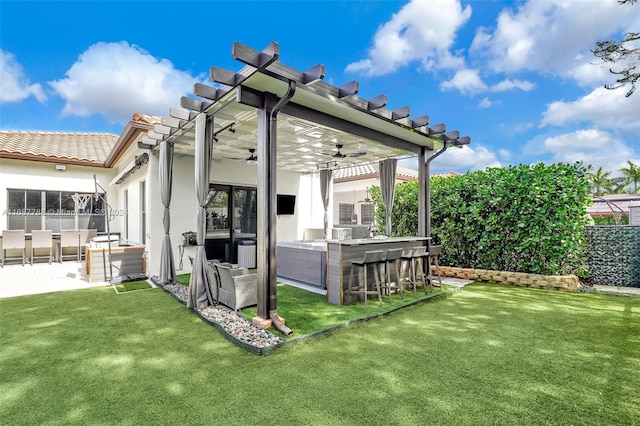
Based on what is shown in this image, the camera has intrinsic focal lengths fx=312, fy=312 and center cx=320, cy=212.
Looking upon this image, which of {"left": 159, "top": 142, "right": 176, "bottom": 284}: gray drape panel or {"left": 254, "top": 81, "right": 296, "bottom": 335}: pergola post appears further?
{"left": 159, "top": 142, "right": 176, "bottom": 284}: gray drape panel

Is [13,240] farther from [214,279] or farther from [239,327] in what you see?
[239,327]

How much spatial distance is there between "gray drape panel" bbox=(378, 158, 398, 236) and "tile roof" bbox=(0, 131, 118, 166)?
9387mm

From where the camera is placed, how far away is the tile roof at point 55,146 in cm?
959

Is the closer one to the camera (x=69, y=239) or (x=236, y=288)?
(x=236, y=288)

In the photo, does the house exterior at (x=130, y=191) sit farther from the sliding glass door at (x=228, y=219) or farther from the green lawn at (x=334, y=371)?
the green lawn at (x=334, y=371)

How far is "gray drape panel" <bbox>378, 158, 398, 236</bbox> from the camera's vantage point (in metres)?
8.47

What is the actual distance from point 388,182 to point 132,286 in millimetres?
6526

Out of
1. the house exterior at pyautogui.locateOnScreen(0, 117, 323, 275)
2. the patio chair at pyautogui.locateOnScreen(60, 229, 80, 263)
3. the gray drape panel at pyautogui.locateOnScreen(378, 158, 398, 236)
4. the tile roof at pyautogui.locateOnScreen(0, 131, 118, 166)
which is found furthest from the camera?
the tile roof at pyautogui.locateOnScreen(0, 131, 118, 166)

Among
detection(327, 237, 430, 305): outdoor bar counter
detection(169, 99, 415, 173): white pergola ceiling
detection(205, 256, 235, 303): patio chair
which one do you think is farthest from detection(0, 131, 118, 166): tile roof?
detection(327, 237, 430, 305): outdoor bar counter

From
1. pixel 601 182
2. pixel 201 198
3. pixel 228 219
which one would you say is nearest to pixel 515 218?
pixel 201 198

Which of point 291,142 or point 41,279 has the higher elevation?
point 291,142

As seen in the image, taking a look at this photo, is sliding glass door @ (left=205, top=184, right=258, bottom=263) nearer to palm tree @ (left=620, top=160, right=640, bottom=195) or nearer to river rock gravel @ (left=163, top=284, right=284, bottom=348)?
river rock gravel @ (left=163, top=284, right=284, bottom=348)

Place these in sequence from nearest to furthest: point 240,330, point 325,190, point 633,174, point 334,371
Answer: point 334,371 → point 240,330 → point 325,190 → point 633,174

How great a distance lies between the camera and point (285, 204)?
993 cm
